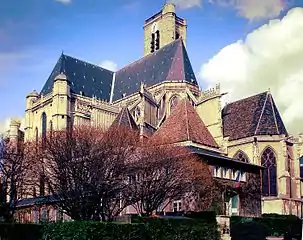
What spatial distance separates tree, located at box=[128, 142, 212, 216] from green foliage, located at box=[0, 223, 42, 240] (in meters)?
8.59

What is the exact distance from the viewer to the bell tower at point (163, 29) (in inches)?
2958

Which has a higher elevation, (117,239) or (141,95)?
(141,95)

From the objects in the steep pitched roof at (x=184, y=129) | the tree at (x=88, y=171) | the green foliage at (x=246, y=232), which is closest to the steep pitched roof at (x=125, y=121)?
the steep pitched roof at (x=184, y=129)

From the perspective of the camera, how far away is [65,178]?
3114 cm

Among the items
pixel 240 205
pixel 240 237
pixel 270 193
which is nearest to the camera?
pixel 240 237

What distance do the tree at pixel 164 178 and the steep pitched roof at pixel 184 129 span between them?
4298mm

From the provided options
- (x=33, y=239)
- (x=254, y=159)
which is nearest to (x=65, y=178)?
(x=33, y=239)

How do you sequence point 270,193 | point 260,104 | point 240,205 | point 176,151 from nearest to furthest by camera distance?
point 176,151 → point 240,205 → point 270,193 → point 260,104

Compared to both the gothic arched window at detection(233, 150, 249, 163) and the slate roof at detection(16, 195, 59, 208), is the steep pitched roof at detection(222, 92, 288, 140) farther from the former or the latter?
the slate roof at detection(16, 195, 59, 208)

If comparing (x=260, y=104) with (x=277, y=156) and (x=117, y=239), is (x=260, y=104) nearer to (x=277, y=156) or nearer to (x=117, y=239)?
(x=277, y=156)

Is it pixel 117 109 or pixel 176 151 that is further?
pixel 117 109

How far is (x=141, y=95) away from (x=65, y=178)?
22.1 m

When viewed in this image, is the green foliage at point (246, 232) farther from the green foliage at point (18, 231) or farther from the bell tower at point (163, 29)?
the bell tower at point (163, 29)

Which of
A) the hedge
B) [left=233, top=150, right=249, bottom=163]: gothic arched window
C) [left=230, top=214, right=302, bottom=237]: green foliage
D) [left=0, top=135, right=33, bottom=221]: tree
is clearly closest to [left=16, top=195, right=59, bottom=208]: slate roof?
→ [left=0, top=135, right=33, bottom=221]: tree
